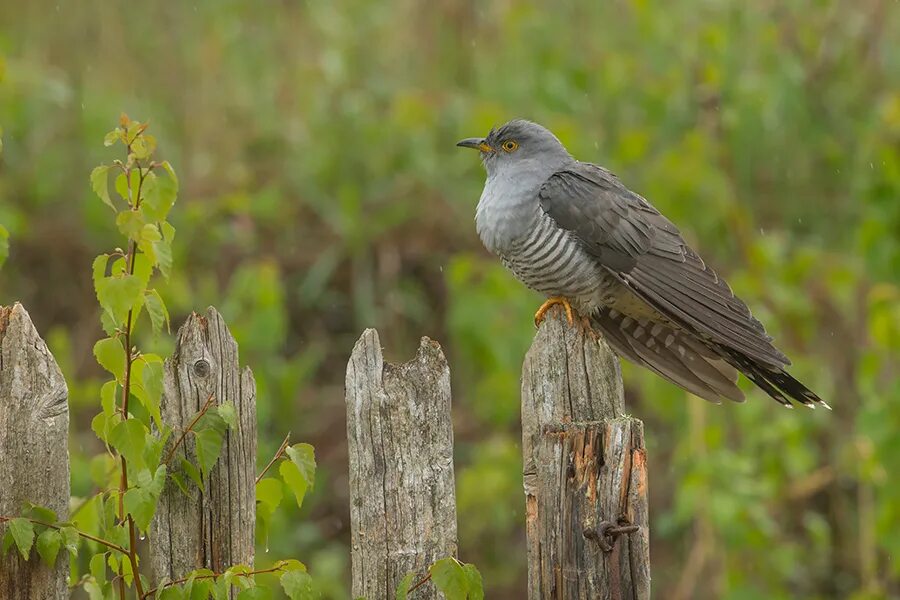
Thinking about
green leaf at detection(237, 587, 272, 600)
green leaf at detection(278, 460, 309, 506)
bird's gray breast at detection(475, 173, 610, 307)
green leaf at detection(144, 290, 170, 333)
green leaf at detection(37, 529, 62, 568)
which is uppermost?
bird's gray breast at detection(475, 173, 610, 307)

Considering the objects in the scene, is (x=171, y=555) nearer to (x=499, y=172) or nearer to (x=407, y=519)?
(x=407, y=519)

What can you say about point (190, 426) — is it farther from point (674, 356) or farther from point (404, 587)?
point (674, 356)

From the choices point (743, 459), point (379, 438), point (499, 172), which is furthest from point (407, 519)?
point (743, 459)

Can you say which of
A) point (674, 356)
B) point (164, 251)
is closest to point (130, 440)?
point (164, 251)

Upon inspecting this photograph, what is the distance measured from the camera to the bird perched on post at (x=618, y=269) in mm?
3418

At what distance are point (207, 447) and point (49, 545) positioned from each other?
1.05 feet

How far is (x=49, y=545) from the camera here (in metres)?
2.07

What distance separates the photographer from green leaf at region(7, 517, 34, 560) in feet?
6.62

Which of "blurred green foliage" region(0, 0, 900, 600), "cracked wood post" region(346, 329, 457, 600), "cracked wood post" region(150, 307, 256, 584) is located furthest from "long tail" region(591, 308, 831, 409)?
"cracked wood post" region(150, 307, 256, 584)

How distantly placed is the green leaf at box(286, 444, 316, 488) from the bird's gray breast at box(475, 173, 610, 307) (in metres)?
1.54

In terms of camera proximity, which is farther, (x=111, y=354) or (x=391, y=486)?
(x=391, y=486)

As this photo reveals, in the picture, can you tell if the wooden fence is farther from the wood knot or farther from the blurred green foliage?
the blurred green foliage

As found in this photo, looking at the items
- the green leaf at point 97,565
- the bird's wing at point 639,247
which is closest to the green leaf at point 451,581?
the green leaf at point 97,565

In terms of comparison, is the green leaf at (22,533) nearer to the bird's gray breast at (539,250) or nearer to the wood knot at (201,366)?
the wood knot at (201,366)
